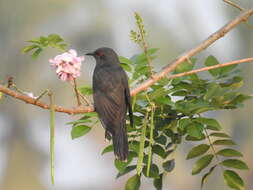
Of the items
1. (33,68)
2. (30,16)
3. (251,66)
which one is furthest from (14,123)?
(251,66)

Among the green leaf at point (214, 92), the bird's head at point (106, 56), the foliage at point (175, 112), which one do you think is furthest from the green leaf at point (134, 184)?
the bird's head at point (106, 56)

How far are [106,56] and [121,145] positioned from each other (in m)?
1.07

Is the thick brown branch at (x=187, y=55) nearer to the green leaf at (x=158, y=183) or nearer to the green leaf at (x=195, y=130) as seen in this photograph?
the green leaf at (x=195, y=130)

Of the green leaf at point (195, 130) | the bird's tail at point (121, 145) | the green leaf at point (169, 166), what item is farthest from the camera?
the green leaf at point (169, 166)

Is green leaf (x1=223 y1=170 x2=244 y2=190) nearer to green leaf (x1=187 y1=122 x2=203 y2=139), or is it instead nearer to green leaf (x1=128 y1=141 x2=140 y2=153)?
green leaf (x1=187 y1=122 x2=203 y2=139)

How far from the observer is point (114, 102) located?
285cm

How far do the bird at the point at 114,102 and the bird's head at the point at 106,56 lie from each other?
35mm

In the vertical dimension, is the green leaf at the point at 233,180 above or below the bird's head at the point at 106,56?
below

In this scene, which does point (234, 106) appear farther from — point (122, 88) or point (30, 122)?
point (30, 122)

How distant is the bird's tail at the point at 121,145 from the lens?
2.40 meters

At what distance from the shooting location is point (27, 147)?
35.4ft

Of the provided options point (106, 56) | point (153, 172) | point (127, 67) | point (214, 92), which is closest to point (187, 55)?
point (214, 92)

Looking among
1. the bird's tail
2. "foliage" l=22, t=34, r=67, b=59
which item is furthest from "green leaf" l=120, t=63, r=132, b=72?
"foliage" l=22, t=34, r=67, b=59

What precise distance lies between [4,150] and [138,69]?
26.5 feet
